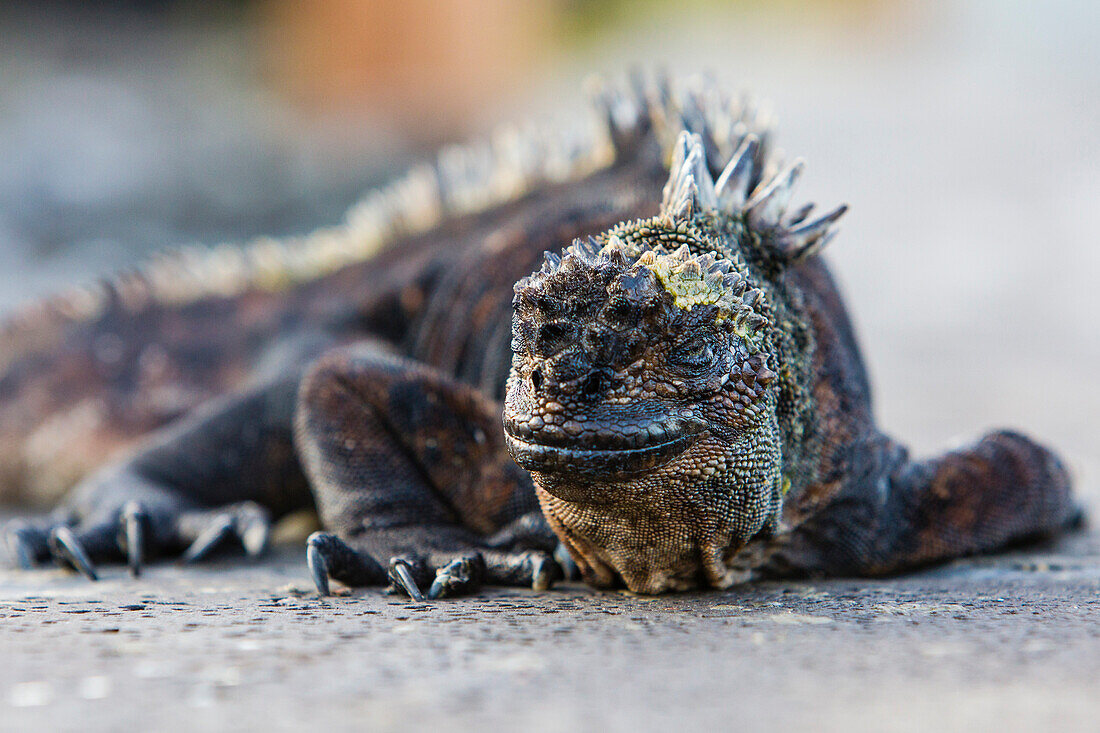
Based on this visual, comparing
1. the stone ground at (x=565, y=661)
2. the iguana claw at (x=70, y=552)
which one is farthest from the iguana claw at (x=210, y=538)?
the stone ground at (x=565, y=661)

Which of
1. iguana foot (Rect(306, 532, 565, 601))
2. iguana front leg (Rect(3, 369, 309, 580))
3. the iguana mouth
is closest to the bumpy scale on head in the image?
the iguana mouth

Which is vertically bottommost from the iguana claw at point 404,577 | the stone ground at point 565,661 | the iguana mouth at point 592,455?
the stone ground at point 565,661

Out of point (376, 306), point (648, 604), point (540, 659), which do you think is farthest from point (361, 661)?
point (376, 306)

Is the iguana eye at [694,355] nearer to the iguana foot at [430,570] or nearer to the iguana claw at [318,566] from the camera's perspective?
the iguana foot at [430,570]

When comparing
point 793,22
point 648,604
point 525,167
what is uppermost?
point 793,22

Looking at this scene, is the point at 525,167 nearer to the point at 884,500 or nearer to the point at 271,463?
the point at 271,463

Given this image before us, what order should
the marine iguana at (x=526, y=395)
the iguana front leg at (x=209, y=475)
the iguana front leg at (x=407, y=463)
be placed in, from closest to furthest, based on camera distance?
the marine iguana at (x=526, y=395), the iguana front leg at (x=407, y=463), the iguana front leg at (x=209, y=475)
